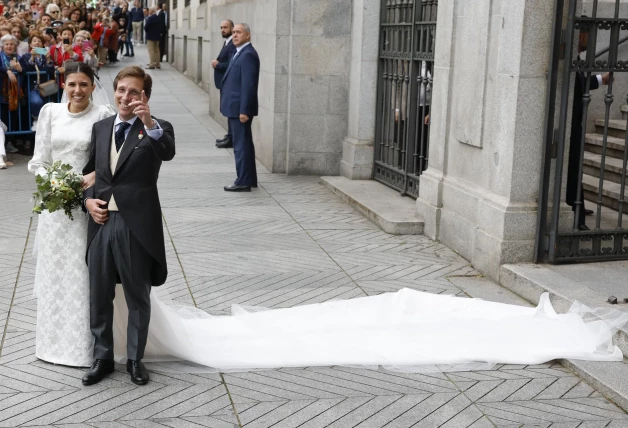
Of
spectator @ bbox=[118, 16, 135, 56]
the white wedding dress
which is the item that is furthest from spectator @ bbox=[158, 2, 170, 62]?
the white wedding dress

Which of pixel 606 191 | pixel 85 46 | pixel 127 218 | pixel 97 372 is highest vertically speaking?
pixel 85 46

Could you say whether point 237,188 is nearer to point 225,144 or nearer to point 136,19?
point 225,144

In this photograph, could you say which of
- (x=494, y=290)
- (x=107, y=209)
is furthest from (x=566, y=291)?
(x=107, y=209)

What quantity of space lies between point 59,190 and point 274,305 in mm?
2157

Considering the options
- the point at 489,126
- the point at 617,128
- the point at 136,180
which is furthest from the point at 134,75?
the point at 617,128

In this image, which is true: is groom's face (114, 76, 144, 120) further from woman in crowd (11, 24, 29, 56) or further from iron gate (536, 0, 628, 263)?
woman in crowd (11, 24, 29, 56)

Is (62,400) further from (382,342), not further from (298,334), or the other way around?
(382,342)

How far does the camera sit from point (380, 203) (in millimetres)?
10508

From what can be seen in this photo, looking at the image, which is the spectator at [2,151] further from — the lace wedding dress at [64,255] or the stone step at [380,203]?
the lace wedding dress at [64,255]

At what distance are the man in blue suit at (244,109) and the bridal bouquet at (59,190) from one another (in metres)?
6.20

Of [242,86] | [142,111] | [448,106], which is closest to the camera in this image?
[142,111]

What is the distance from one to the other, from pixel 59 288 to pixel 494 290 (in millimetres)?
3480

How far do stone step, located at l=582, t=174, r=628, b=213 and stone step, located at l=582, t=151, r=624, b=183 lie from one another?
2.3 inches

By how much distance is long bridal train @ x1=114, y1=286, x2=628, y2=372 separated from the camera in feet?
18.9
